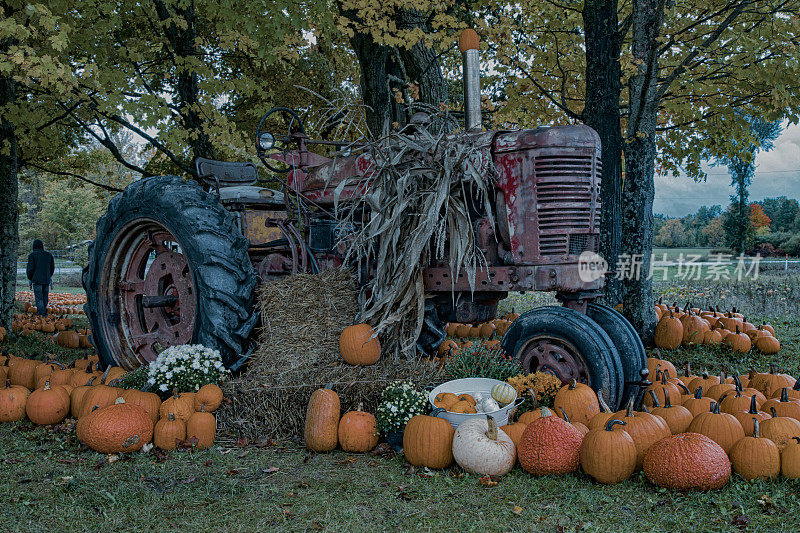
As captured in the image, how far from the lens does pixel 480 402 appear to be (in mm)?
3650

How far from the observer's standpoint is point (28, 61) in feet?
20.8

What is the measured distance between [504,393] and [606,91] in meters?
5.37

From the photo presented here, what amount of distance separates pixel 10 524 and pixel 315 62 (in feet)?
32.5

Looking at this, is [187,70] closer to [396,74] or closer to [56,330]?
[396,74]

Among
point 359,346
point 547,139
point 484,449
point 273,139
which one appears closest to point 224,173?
point 273,139

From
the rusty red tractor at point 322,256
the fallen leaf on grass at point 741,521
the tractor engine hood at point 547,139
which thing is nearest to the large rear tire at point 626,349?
the rusty red tractor at point 322,256

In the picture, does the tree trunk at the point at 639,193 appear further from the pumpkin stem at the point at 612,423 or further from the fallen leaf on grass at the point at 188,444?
the fallen leaf on grass at the point at 188,444

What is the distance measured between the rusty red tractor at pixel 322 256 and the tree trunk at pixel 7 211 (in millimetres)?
4588

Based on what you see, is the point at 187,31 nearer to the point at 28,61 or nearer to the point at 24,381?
the point at 28,61

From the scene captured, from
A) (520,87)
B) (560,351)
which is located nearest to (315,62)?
(520,87)

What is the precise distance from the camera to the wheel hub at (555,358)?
385 cm

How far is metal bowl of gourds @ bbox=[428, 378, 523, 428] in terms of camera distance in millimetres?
3529

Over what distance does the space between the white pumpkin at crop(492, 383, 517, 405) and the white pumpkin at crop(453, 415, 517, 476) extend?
36 cm

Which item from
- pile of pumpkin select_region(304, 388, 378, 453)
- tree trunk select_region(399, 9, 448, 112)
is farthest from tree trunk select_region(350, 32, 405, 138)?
pile of pumpkin select_region(304, 388, 378, 453)
